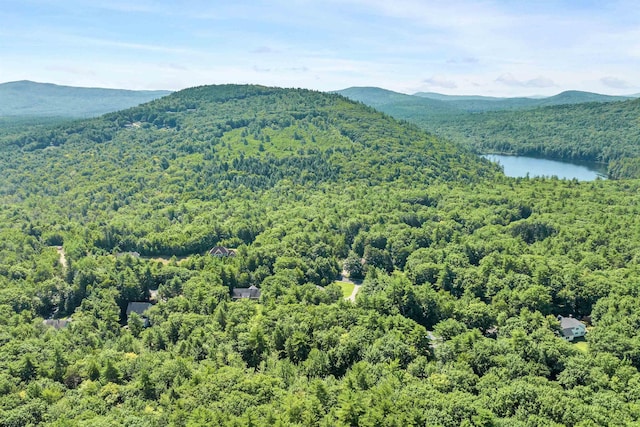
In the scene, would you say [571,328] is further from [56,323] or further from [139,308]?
[56,323]

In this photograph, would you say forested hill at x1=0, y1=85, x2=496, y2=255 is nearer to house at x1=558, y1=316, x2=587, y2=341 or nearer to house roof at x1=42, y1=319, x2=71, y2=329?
house roof at x1=42, y1=319, x2=71, y2=329

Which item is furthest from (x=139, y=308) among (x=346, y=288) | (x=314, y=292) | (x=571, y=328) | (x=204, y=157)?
(x=204, y=157)

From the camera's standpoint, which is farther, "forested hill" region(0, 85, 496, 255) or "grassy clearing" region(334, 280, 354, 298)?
"forested hill" region(0, 85, 496, 255)

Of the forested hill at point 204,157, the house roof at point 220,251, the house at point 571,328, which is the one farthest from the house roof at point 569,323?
the forested hill at point 204,157

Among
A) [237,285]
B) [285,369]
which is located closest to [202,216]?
[237,285]

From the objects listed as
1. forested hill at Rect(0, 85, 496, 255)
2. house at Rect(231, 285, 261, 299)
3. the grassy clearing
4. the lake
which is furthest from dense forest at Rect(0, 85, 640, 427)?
the lake

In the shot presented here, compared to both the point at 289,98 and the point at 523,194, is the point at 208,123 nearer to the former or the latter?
the point at 289,98

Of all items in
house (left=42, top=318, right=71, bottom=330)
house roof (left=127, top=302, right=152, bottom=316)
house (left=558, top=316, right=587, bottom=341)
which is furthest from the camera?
house roof (left=127, top=302, right=152, bottom=316)
